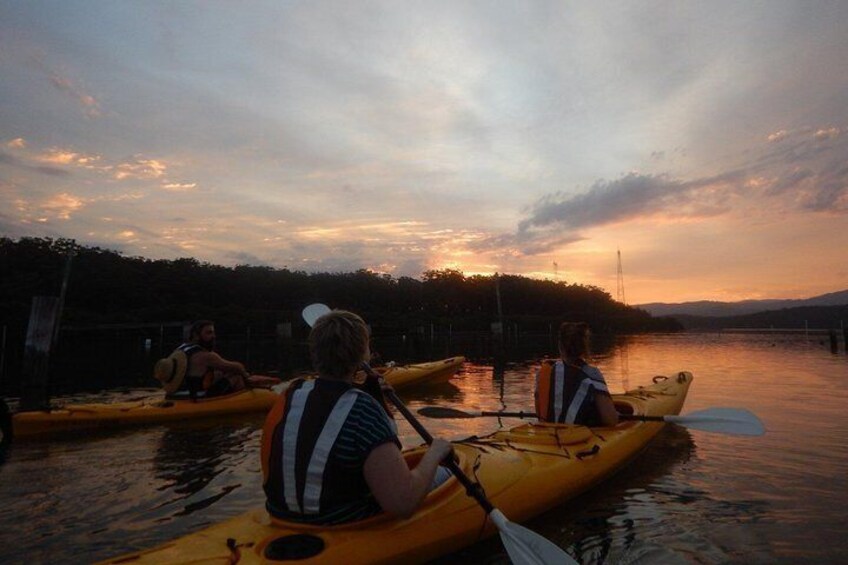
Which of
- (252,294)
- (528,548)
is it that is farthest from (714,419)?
(252,294)

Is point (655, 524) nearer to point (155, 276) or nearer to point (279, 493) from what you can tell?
point (279, 493)

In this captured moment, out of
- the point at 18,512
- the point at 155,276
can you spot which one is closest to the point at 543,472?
the point at 18,512

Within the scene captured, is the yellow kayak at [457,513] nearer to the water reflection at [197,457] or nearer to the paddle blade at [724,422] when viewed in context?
the paddle blade at [724,422]

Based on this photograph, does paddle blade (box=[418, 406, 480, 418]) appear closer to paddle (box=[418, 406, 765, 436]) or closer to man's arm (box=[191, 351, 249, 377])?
paddle (box=[418, 406, 765, 436])

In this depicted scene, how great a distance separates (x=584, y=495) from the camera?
17.6 feet

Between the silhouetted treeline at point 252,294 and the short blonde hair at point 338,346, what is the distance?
45527 mm

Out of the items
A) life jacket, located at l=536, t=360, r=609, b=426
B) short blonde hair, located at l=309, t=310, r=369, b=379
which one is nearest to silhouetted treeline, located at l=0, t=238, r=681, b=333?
life jacket, located at l=536, t=360, r=609, b=426

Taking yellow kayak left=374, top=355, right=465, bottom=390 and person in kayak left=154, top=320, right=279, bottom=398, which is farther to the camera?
yellow kayak left=374, top=355, right=465, bottom=390

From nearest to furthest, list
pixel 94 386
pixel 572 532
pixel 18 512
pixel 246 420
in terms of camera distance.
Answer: pixel 572 532 → pixel 18 512 → pixel 246 420 → pixel 94 386

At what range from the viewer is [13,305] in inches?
1533

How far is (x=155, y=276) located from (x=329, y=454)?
6894 cm

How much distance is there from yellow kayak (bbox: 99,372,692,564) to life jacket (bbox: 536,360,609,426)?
226 millimetres

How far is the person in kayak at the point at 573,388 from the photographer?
5562 millimetres

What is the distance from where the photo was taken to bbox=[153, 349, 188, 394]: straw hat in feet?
30.2
